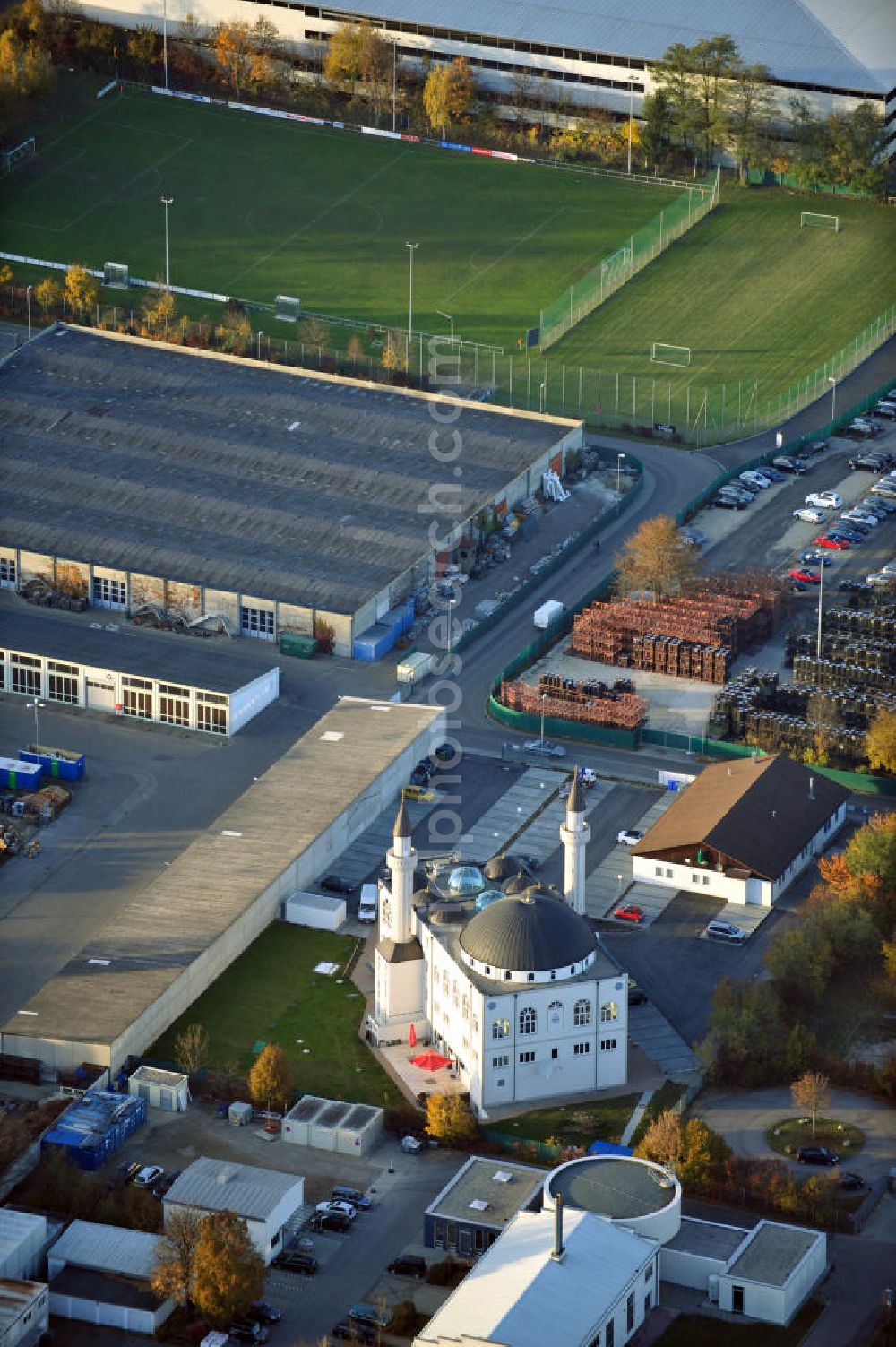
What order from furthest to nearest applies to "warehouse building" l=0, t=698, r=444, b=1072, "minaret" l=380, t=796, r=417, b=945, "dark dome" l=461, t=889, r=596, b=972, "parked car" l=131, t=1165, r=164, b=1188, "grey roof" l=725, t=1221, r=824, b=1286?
"minaret" l=380, t=796, r=417, b=945 < "warehouse building" l=0, t=698, r=444, b=1072 < "dark dome" l=461, t=889, r=596, b=972 < "parked car" l=131, t=1165, r=164, b=1188 < "grey roof" l=725, t=1221, r=824, b=1286

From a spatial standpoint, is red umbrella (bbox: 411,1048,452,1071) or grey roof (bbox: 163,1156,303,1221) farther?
red umbrella (bbox: 411,1048,452,1071)

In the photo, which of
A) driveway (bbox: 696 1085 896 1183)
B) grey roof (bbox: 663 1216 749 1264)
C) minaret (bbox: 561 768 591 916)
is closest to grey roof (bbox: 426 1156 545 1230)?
grey roof (bbox: 663 1216 749 1264)

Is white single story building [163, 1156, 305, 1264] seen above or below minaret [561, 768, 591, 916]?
below

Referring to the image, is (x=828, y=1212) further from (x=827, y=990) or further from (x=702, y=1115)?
(x=827, y=990)

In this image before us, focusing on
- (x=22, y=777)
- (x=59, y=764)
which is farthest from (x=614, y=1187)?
(x=59, y=764)

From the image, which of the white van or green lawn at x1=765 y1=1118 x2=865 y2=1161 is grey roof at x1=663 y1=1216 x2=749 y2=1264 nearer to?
green lawn at x1=765 y1=1118 x2=865 y2=1161

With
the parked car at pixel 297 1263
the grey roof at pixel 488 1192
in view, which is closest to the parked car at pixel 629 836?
the grey roof at pixel 488 1192
